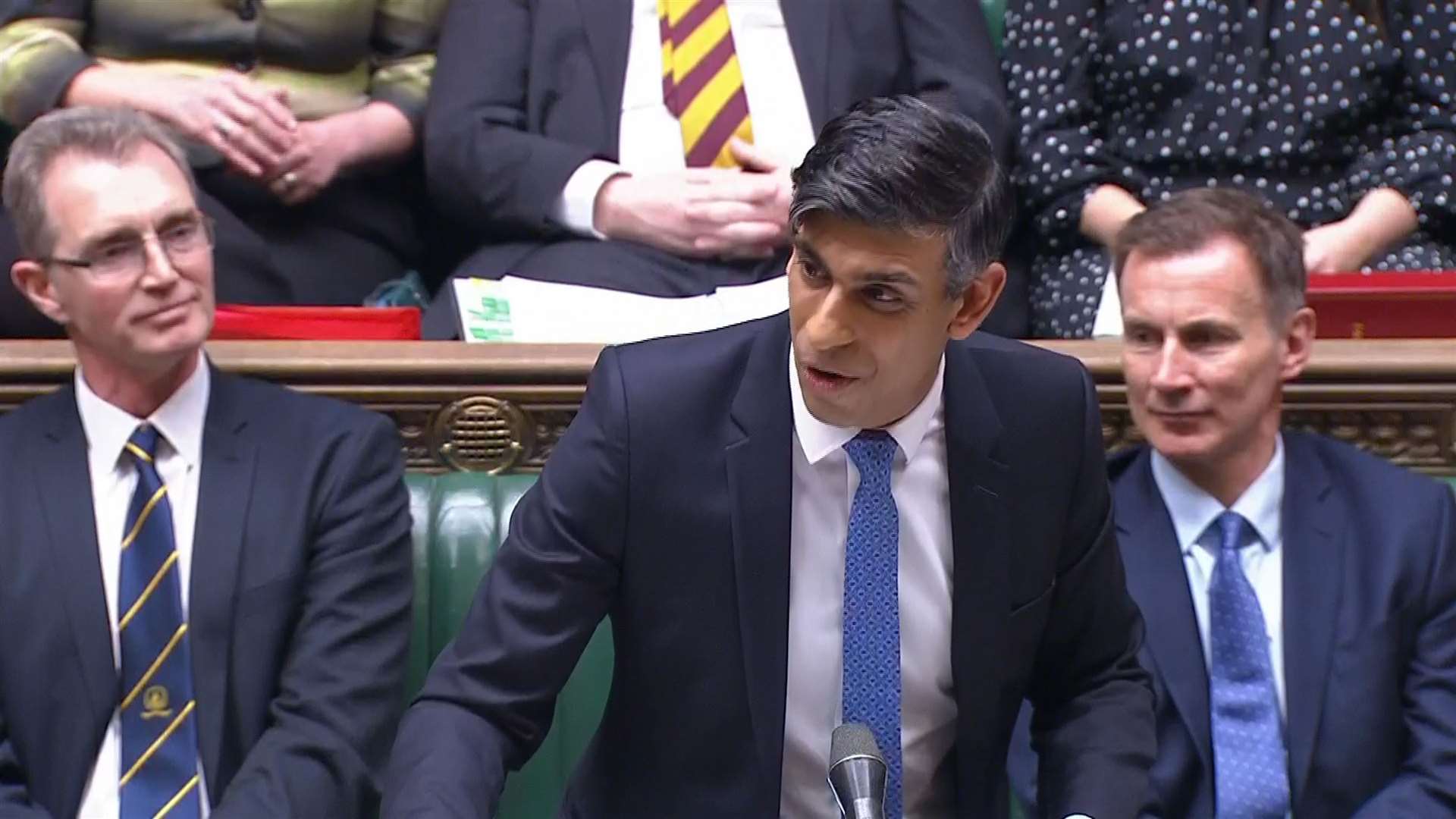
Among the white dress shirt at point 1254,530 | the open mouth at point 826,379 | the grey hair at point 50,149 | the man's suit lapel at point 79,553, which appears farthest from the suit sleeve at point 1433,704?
the grey hair at point 50,149

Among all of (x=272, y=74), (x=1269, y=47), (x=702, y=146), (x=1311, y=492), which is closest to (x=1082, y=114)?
(x=1269, y=47)

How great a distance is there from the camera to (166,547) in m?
2.14

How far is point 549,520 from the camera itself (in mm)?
1664

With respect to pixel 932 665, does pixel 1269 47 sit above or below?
above

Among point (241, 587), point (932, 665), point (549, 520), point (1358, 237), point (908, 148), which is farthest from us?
point (1358, 237)

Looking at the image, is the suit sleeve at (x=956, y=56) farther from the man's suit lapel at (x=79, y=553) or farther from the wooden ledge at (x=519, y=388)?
the man's suit lapel at (x=79, y=553)

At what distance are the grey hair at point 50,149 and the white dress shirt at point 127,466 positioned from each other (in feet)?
0.56

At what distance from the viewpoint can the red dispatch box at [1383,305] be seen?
2504 millimetres

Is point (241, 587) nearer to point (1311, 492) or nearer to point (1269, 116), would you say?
point (1311, 492)

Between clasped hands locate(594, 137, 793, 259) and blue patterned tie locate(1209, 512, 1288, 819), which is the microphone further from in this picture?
clasped hands locate(594, 137, 793, 259)

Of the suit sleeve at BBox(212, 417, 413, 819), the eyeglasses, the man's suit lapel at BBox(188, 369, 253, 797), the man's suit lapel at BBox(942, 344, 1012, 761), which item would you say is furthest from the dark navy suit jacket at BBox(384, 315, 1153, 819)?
the eyeglasses

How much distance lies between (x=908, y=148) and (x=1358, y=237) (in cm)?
138

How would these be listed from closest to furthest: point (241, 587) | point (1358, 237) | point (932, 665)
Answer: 1. point (932, 665)
2. point (241, 587)
3. point (1358, 237)

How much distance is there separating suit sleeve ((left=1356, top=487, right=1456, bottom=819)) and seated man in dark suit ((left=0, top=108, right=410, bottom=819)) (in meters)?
1.05
